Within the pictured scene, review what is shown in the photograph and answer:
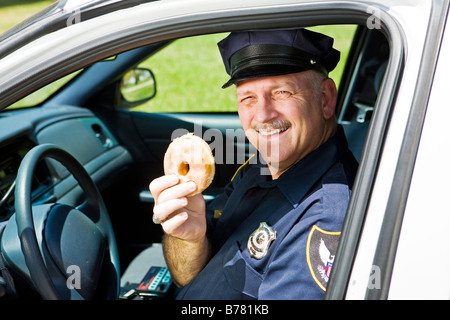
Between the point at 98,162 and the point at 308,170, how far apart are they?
1.68 meters

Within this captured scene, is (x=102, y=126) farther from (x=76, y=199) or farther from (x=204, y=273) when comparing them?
(x=204, y=273)

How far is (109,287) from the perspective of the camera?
1840 mm

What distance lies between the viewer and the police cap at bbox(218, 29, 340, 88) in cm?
157

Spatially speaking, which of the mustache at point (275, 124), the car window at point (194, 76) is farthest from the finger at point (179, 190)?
the car window at point (194, 76)

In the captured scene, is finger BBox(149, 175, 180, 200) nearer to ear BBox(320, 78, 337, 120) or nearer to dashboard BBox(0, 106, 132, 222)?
ear BBox(320, 78, 337, 120)

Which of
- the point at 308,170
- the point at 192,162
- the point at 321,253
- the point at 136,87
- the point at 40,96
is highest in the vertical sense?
the point at 136,87

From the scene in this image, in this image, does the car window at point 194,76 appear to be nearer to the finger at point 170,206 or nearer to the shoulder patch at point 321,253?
the finger at point 170,206

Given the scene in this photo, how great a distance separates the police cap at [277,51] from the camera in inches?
61.7

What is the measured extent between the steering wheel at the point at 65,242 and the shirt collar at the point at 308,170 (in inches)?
27.8

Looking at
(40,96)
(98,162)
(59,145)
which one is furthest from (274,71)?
(40,96)

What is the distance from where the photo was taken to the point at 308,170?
1.62 meters

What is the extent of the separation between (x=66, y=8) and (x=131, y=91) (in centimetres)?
213

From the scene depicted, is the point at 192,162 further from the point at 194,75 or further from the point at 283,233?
A: the point at 194,75

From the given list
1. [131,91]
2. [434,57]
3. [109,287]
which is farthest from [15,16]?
[434,57]
